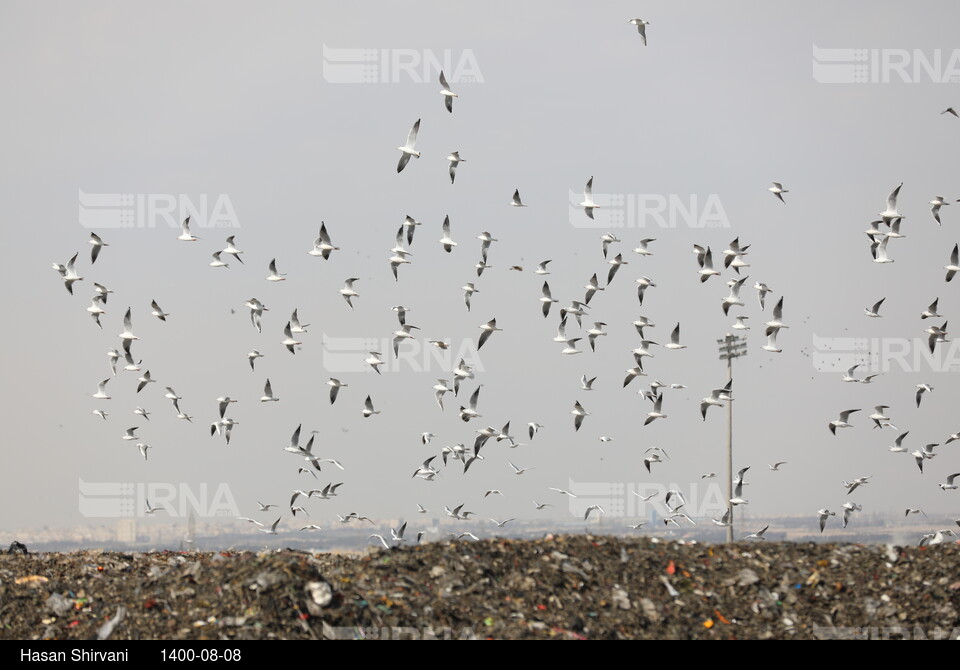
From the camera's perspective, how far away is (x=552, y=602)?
73.8 ft

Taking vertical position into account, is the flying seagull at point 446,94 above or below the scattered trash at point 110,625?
above

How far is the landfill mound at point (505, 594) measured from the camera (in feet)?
70.3

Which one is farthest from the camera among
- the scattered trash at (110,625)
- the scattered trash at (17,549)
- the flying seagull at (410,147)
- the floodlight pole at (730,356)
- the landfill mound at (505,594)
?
the floodlight pole at (730,356)

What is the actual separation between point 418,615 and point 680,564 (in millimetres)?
6573

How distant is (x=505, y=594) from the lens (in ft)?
74.7

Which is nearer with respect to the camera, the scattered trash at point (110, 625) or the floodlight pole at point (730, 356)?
the scattered trash at point (110, 625)

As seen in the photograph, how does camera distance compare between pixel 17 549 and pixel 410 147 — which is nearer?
pixel 17 549

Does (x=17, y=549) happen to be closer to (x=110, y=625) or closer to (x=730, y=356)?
(x=110, y=625)

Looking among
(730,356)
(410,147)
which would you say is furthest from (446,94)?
(730,356)

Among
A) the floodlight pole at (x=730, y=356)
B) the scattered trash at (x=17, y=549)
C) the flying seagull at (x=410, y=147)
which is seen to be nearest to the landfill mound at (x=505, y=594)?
the scattered trash at (x=17, y=549)

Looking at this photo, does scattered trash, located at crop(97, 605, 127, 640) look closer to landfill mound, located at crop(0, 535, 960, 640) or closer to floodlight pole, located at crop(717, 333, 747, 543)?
landfill mound, located at crop(0, 535, 960, 640)

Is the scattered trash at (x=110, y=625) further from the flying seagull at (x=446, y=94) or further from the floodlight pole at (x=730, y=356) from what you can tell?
the floodlight pole at (x=730, y=356)

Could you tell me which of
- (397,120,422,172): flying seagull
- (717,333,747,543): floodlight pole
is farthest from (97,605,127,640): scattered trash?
(717,333,747,543): floodlight pole

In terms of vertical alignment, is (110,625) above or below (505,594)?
below
